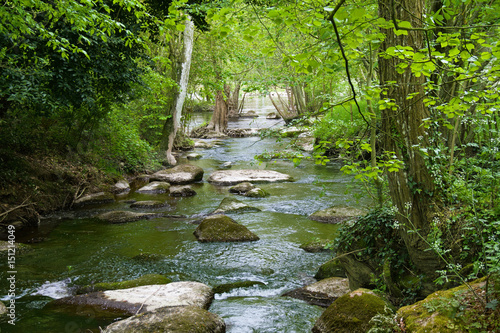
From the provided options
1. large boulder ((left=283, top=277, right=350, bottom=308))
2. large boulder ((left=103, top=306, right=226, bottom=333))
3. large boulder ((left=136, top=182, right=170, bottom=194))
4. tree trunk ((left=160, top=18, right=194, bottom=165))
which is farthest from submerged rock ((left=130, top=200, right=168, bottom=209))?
large boulder ((left=103, top=306, right=226, bottom=333))

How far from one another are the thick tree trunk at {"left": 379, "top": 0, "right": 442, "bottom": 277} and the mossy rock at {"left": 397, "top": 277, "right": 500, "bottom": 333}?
885mm

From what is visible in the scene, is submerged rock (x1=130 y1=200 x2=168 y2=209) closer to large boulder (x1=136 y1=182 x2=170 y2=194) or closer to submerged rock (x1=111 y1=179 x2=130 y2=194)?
large boulder (x1=136 y1=182 x2=170 y2=194)

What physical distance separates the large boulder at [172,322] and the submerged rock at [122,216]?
5.39m

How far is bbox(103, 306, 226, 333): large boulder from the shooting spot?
3795mm

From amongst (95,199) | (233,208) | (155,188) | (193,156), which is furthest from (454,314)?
(193,156)

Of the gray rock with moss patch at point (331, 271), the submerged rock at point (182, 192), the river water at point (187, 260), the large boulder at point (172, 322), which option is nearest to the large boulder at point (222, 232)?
the river water at point (187, 260)

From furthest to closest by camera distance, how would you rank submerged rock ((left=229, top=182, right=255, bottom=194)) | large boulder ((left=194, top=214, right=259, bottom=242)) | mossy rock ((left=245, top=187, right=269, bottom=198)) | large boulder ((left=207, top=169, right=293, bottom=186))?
large boulder ((left=207, top=169, right=293, bottom=186)), submerged rock ((left=229, top=182, right=255, bottom=194)), mossy rock ((left=245, top=187, right=269, bottom=198)), large boulder ((left=194, top=214, right=259, bottom=242))

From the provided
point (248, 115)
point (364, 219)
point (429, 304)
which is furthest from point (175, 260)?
point (248, 115)

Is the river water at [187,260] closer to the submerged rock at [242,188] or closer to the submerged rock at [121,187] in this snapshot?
the submerged rock at [242,188]

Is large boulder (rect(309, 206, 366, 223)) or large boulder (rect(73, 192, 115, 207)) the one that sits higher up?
large boulder (rect(73, 192, 115, 207))

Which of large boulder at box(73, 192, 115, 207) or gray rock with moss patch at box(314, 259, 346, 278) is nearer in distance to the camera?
gray rock with moss patch at box(314, 259, 346, 278)

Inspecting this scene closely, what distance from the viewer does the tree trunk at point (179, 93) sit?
1569 centimetres

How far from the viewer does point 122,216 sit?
919 cm

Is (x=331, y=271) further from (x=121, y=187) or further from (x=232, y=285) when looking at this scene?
(x=121, y=187)
